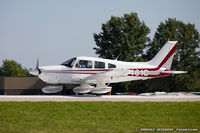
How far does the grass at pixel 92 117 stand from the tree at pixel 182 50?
2188 centimetres

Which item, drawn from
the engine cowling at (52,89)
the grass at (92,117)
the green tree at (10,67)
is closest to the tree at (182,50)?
the engine cowling at (52,89)

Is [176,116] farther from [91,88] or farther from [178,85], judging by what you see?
[178,85]

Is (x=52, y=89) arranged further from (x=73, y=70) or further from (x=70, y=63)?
(x=70, y=63)

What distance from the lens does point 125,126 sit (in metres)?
10.2

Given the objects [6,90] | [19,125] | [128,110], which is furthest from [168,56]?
[6,90]

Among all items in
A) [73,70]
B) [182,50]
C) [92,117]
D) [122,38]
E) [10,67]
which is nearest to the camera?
[92,117]

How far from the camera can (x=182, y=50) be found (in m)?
36.8

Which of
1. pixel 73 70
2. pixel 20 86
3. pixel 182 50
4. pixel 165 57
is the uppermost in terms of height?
pixel 182 50

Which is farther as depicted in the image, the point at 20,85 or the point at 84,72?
the point at 20,85

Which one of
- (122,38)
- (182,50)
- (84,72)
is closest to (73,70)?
(84,72)

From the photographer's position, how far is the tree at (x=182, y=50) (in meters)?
35.6

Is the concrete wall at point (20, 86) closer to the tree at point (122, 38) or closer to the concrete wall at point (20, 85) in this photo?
the concrete wall at point (20, 85)

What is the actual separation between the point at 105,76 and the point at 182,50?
64.7 ft

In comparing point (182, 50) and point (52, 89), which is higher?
point (182, 50)
